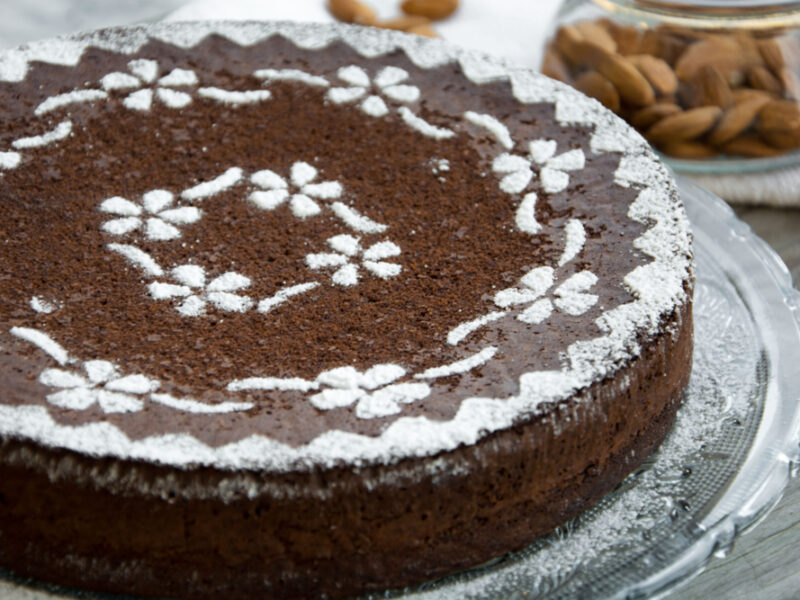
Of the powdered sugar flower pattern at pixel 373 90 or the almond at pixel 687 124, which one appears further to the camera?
the almond at pixel 687 124

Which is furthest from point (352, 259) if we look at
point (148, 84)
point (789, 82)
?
point (789, 82)

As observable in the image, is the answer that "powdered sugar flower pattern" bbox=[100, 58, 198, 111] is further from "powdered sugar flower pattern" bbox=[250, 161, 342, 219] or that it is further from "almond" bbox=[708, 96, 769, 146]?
"almond" bbox=[708, 96, 769, 146]

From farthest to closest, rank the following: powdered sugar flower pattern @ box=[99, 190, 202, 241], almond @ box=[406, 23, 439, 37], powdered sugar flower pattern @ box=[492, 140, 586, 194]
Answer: almond @ box=[406, 23, 439, 37]
powdered sugar flower pattern @ box=[492, 140, 586, 194]
powdered sugar flower pattern @ box=[99, 190, 202, 241]

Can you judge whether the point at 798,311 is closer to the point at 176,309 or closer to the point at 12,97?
the point at 176,309

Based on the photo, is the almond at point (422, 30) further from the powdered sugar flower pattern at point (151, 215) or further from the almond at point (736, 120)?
the powdered sugar flower pattern at point (151, 215)

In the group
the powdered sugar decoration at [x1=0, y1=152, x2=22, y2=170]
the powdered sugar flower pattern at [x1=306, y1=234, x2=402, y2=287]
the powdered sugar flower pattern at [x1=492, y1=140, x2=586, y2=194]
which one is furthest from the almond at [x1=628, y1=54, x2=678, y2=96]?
the powdered sugar decoration at [x1=0, y1=152, x2=22, y2=170]

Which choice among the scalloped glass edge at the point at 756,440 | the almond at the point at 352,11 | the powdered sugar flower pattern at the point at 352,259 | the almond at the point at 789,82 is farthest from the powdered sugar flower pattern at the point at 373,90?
the almond at the point at 789,82
